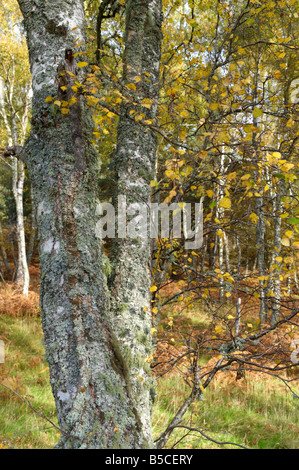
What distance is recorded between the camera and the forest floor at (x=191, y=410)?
143 inches

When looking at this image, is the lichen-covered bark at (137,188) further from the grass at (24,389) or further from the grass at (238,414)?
the grass at (238,414)

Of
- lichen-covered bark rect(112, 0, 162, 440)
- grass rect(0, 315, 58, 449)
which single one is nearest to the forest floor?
grass rect(0, 315, 58, 449)

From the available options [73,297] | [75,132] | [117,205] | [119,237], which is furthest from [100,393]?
[75,132]

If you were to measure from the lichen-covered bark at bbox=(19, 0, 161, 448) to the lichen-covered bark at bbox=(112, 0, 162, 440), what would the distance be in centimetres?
10

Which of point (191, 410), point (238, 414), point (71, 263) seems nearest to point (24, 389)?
point (191, 410)

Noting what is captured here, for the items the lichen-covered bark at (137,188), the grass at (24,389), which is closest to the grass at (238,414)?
the grass at (24,389)

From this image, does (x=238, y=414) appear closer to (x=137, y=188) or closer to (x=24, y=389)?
(x=24, y=389)

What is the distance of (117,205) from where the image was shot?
1.99 metres

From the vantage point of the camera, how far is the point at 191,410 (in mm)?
4129

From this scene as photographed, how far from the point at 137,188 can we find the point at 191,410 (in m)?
3.49

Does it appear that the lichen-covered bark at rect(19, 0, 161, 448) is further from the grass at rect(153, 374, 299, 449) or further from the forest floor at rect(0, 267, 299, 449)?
the grass at rect(153, 374, 299, 449)

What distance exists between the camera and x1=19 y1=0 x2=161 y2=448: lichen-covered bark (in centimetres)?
133

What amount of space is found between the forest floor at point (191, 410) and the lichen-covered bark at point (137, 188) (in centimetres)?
146

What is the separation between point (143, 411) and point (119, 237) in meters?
1.00
